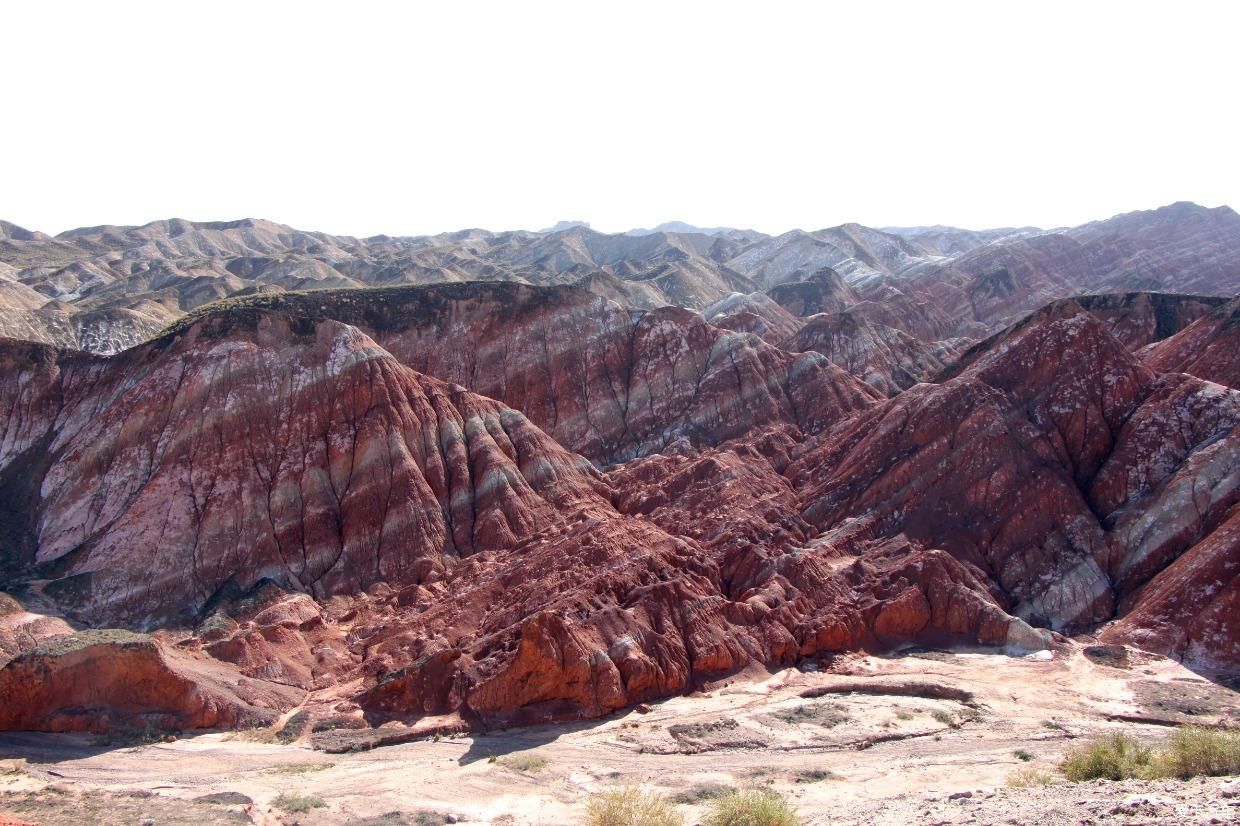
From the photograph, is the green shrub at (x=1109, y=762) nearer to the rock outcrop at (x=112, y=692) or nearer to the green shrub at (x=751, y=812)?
the green shrub at (x=751, y=812)

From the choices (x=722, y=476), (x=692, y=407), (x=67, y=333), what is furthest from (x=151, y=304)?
(x=722, y=476)

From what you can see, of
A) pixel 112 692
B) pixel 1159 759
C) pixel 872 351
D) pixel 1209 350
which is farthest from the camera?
pixel 872 351

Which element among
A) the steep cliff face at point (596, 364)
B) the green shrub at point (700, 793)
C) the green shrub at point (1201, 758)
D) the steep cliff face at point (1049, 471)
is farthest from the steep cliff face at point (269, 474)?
the green shrub at point (1201, 758)

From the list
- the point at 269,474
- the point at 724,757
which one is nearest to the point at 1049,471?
the point at 724,757

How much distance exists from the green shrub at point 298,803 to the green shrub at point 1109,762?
22249 mm

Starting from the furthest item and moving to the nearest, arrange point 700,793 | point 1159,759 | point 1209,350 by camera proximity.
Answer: point 1209,350 → point 700,793 → point 1159,759

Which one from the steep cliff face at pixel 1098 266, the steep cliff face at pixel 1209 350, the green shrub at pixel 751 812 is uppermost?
the steep cliff face at pixel 1098 266

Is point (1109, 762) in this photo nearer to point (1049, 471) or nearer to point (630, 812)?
point (630, 812)

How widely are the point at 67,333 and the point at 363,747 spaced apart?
7233 cm

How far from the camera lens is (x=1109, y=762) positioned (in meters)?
24.0

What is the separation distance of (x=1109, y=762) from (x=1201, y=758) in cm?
240

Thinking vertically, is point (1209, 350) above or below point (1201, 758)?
above

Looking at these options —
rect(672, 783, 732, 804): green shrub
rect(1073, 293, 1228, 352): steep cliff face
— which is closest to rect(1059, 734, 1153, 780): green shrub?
rect(672, 783, 732, 804): green shrub

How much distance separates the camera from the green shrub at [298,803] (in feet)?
87.3
